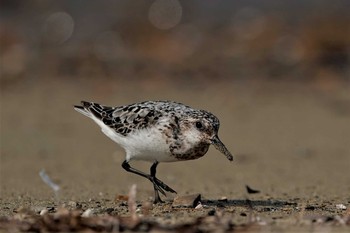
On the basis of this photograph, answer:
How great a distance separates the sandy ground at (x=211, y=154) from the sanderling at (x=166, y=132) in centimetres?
46

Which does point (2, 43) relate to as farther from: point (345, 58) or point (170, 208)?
point (170, 208)

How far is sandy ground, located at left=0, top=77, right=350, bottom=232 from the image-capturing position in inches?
288

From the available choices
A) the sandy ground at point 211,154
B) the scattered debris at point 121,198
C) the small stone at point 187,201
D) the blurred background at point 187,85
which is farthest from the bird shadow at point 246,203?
the scattered debris at point 121,198

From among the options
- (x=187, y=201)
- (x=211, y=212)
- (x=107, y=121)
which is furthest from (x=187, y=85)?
(x=211, y=212)

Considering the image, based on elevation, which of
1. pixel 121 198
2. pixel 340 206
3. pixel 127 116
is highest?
pixel 127 116

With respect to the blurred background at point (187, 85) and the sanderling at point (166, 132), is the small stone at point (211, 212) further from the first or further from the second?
the blurred background at point (187, 85)

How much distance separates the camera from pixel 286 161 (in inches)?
419

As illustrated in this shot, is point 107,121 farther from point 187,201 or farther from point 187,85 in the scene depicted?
point 187,85

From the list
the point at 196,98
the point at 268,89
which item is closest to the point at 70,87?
the point at 196,98

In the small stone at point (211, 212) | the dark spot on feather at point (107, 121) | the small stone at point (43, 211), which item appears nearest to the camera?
the small stone at point (43, 211)

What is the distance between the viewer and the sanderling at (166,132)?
23.4ft

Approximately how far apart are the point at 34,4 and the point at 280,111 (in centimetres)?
1191

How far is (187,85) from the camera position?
15016 mm

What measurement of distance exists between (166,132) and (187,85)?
25.8 feet
